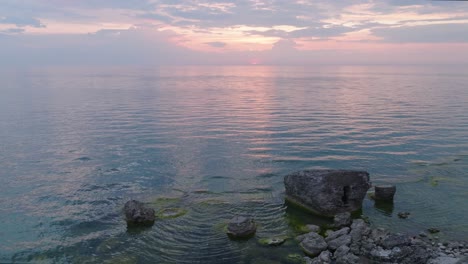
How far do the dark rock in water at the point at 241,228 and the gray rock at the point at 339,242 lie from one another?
18.4ft

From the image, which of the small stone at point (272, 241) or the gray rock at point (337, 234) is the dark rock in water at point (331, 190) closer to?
the gray rock at point (337, 234)

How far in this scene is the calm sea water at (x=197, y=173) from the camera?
1041 inches

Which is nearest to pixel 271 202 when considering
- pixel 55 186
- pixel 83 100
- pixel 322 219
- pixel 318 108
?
pixel 322 219

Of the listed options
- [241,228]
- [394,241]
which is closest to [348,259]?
[394,241]

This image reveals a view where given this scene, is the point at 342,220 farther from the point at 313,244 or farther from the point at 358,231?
the point at 313,244

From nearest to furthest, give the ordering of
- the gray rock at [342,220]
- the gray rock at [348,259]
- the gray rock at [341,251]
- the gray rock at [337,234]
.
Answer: the gray rock at [348,259] < the gray rock at [341,251] < the gray rock at [337,234] < the gray rock at [342,220]

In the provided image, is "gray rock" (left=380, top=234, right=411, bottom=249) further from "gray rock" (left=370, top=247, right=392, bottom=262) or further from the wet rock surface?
"gray rock" (left=370, top=247, right=392, bottom=262)

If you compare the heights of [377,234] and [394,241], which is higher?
[394,241]

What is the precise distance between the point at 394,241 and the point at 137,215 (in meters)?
18.3

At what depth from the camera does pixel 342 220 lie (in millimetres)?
28172

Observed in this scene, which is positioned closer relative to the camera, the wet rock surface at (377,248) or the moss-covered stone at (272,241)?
the wet rock surface at (377,248)

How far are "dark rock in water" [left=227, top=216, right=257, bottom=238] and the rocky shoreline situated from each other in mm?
3464

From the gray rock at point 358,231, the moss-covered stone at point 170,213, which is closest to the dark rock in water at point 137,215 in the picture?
the moss-covered stone at point 170,213

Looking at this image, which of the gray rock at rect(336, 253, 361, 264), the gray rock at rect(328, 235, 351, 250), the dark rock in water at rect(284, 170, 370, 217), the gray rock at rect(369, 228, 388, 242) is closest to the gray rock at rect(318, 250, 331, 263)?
the gray rock at rect(336, 253, 361, 264)
